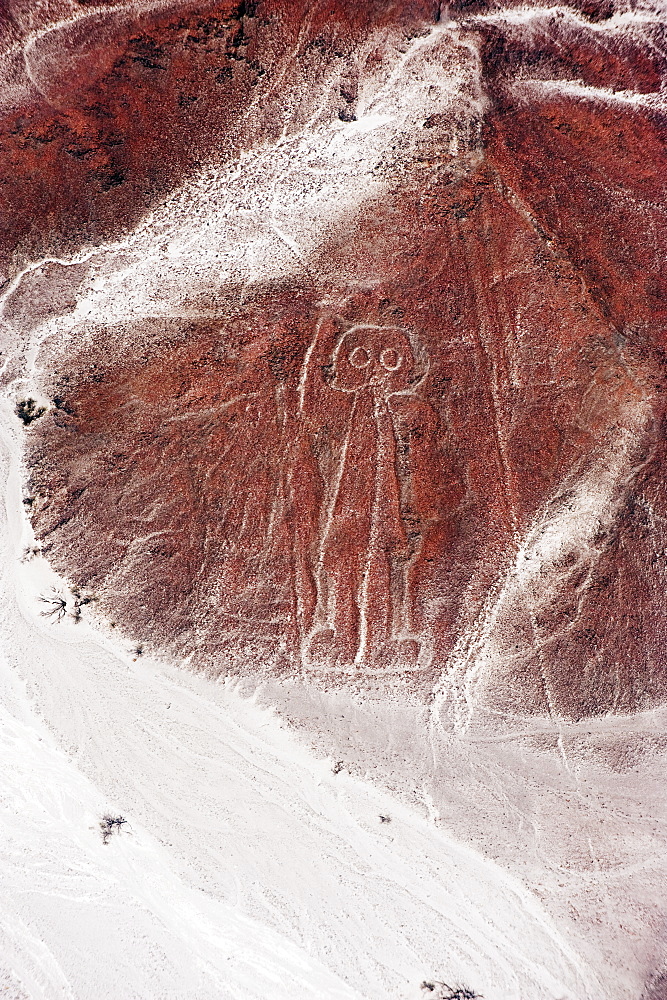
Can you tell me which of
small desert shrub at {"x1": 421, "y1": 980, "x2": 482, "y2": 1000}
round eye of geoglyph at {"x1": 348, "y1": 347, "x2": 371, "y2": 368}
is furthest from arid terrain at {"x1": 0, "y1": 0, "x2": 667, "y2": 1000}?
small desert shrub at {"x1": 421, "y1": 980, "x2": 482, "y2": 1000}

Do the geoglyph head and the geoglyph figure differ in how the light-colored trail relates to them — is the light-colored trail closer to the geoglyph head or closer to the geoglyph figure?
the geoglyph figure

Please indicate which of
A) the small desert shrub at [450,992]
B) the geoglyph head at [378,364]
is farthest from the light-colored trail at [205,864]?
the geoglyph head at [378,364]

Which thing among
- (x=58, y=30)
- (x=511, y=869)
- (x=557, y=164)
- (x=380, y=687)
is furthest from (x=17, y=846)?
(x=557, y=164)

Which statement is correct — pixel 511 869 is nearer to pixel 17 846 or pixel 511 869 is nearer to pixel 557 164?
pixel 17 846

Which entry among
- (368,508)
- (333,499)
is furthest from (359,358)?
(368,508)

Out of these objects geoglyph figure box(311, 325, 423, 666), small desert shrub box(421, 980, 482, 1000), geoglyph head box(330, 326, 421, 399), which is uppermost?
geoglyph head box(330, 326, 421, 399)

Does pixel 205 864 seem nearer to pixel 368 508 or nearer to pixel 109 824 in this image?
pixel 109 824

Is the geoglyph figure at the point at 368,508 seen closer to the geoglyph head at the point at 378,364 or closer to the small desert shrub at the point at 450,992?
the geoglyph head at the point at 378,364
